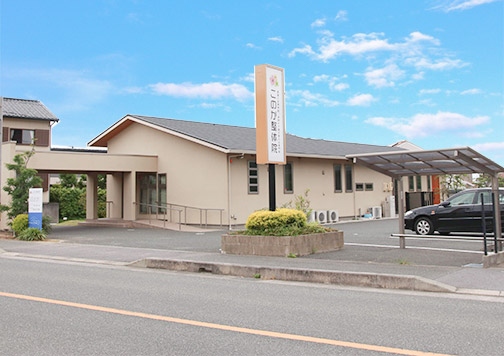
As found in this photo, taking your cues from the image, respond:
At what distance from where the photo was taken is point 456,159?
11508mm

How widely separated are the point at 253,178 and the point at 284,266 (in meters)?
12.7

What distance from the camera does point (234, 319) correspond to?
6324 mm

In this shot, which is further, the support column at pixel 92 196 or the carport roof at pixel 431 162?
the support column at pixel 92 196

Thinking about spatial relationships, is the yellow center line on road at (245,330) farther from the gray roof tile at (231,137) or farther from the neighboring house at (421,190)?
the neighboring house at (421,190)

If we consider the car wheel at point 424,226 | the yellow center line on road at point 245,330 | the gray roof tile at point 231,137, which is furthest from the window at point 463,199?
the yellow center line on road at point 245,330

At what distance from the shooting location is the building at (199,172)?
2209 centimetres

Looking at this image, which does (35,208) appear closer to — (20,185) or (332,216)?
(20,185)

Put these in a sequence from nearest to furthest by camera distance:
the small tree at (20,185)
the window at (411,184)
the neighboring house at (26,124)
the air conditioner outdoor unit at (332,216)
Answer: the small tree at (20,185) < the air conditioner outdoor unit at (332,216) < the window at (411,184) < the neighboring house at (26,124)

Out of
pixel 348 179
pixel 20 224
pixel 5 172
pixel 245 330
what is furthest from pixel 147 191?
pixel 245 330

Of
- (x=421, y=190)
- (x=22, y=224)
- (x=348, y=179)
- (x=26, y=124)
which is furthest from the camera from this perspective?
(x=26, y=124)

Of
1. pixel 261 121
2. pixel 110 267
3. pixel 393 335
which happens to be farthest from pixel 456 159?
pixel 110 267

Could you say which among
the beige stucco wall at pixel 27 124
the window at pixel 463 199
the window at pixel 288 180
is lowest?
the window at pixel 463 199

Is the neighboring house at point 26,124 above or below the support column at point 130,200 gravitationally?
above

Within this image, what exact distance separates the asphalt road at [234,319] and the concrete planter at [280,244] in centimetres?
277
